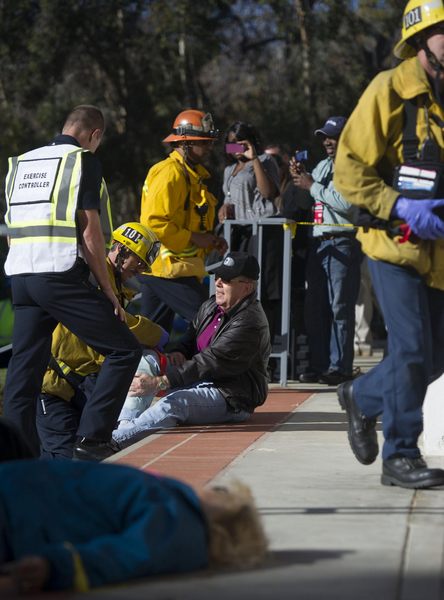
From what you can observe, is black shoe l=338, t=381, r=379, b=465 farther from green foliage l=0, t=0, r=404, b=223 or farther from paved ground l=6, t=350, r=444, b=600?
green foliage l=0, t=0, r=404, b=223

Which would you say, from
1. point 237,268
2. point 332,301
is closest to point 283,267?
point 332,301

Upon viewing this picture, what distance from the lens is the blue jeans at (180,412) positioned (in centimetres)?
785

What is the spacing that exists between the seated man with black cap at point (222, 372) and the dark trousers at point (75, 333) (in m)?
0.81

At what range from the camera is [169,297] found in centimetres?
957

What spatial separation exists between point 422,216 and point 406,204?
3.3 inches

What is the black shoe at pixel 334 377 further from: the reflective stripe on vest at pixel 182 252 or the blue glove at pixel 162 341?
the blue glove at pixel 162 341

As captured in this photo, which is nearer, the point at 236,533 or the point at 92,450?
the point at 236,533

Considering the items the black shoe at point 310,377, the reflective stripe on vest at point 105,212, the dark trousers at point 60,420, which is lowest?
the black shoe at point 310,377

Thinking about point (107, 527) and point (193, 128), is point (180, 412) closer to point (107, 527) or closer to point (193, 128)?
point (193, 128)

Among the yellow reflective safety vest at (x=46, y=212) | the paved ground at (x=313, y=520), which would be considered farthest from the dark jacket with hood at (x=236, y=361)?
the yellow reflective safety vest at (x=46, y=212)

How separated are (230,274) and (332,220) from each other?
253 cm

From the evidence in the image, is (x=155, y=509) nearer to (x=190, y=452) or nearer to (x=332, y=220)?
(x=190, y=452)

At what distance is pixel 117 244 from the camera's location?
811cm

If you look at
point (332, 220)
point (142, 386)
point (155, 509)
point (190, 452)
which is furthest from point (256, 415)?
point (155, 509)
